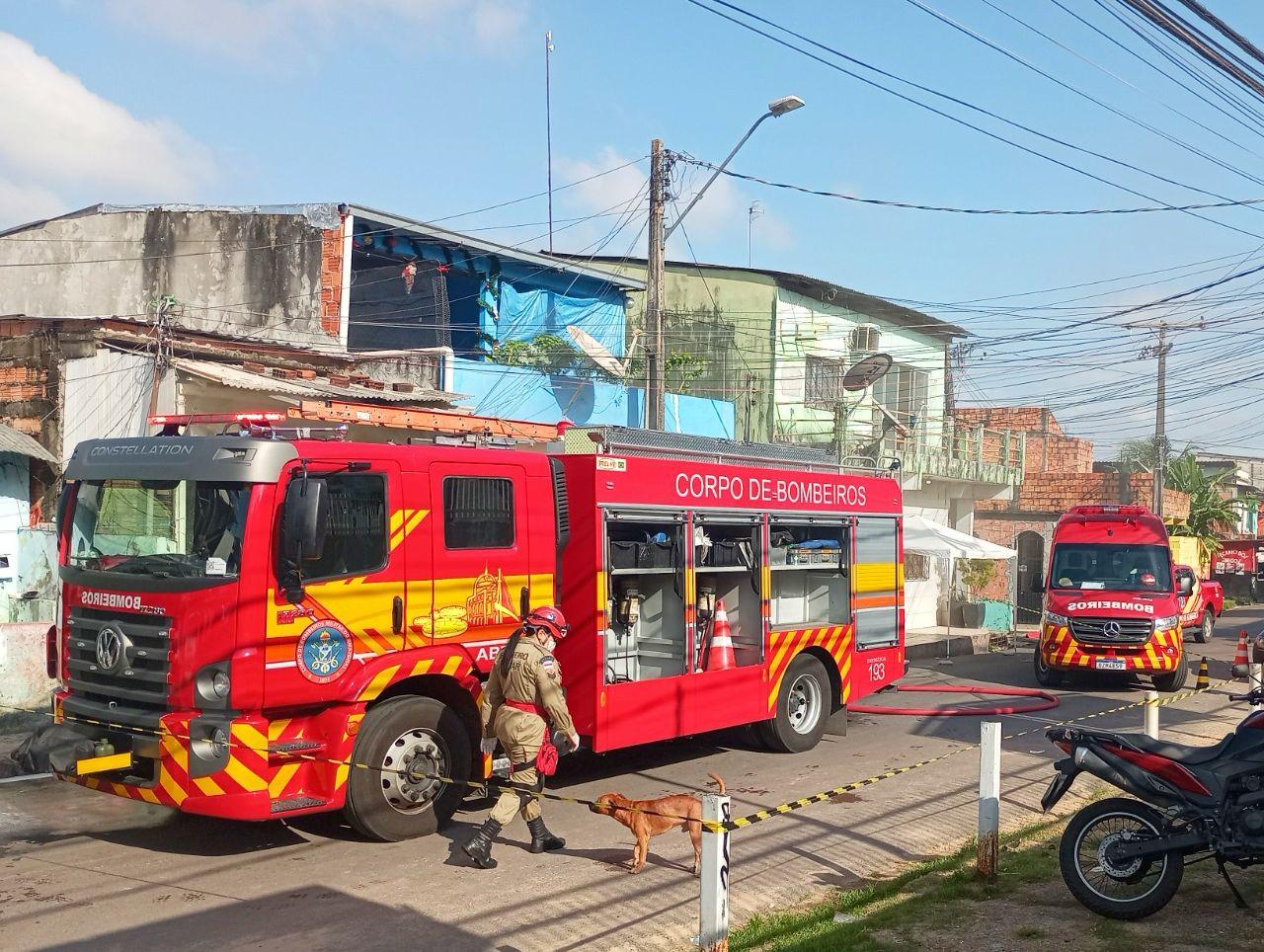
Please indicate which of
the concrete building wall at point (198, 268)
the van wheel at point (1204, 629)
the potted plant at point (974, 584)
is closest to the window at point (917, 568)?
the potted plant at point (974, 584)

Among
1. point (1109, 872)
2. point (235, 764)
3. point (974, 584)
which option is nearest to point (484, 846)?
point (235, 764)

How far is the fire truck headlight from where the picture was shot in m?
7.30

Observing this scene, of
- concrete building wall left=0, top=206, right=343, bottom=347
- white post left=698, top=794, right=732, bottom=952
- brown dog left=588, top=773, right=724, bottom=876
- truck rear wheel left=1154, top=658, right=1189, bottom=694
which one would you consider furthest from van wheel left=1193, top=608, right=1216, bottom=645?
white post left=698, top=794, right=732, bottom=952

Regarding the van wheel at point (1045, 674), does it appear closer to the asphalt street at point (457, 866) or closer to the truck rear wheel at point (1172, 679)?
the truck rear wheel at point (1172, 679)

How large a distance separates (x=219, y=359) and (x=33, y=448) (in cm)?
262

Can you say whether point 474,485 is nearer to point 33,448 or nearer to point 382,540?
point 382,540

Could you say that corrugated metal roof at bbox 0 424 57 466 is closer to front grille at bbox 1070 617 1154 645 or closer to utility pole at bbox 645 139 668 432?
utility pole at bbox 645 139 668 432

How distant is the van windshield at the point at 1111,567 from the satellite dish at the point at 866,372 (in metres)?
6.89

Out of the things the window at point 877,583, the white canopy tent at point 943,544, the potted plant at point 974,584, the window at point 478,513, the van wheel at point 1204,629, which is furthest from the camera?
the potted plant at point 974,584

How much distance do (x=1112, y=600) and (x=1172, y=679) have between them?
1458mm

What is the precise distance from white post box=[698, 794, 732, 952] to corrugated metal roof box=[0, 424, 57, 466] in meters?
11.2

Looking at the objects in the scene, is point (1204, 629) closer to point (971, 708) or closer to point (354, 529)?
point (971, 708)

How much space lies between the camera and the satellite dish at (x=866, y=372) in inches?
966

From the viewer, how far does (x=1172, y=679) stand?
17.2 m
